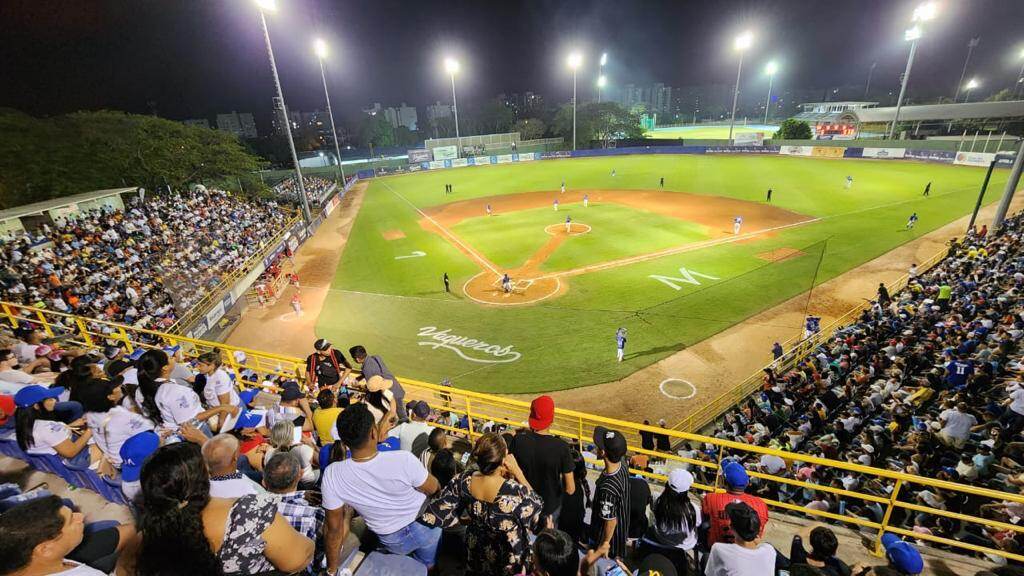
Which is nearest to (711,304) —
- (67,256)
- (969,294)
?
(969,294)

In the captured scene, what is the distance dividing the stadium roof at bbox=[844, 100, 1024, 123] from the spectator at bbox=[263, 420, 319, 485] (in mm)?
75679

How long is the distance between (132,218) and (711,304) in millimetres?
34848

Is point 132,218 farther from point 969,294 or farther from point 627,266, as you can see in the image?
point 969,294

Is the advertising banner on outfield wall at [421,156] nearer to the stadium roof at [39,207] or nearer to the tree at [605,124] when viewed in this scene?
the tree at [605,124]

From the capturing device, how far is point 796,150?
62781 millimetres

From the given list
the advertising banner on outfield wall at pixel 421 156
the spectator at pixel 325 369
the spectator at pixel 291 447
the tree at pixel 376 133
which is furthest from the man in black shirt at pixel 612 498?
the tree at pixel 376 133

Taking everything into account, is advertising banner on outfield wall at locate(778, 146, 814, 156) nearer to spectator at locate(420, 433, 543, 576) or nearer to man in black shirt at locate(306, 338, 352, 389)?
man in black shirt at locate(306, 338, 352, 389)

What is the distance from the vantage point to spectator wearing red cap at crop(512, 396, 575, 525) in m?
4.34

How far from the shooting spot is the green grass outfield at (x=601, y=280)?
57.9 feet

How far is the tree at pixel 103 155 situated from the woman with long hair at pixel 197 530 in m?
44.9

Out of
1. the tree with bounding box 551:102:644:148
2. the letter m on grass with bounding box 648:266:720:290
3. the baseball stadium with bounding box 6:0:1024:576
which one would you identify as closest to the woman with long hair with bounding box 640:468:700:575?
the baseball stadium with bounding box 6:0:1024:576

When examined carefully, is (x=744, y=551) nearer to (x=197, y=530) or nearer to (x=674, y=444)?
(x=197, y=530)

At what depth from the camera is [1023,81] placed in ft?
230

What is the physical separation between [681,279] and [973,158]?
150 ft
